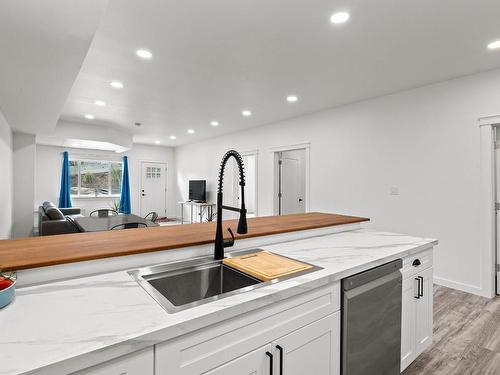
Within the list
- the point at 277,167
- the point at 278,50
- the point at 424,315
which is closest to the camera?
the point at 424,315

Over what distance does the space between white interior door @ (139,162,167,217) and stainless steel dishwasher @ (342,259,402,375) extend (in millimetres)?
8708

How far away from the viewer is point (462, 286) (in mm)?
3254

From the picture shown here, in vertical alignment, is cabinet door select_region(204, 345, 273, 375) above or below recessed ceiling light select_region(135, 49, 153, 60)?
below

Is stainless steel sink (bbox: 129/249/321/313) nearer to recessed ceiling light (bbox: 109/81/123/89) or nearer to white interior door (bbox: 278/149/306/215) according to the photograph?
recessed ceiling light (bbox: 109/81/123/89)

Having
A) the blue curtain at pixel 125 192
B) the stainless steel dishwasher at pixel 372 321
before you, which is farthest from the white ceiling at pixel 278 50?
the blue curtain at pixel 125 192

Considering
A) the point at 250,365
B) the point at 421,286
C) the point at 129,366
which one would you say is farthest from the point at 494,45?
the point at 129,366

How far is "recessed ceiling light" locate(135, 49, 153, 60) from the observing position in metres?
2.73

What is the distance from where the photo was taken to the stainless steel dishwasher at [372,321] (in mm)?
1313

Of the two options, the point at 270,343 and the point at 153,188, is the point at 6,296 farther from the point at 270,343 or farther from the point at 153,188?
the point at 153,188

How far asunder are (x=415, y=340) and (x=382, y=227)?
2.41 metres

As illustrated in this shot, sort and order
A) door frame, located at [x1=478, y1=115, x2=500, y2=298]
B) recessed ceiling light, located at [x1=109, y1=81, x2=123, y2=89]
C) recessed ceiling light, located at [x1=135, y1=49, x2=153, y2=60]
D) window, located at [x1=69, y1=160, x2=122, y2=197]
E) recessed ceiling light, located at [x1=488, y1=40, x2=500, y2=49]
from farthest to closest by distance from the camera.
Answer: window, located at [x1=69, y1=160, x2=122, y2=197] → recessed ceiling light, located at [x1=109, y1=81, x2=123, y2=89] → door frame, located at [x1=478, y1=115, x2=500, y2=298] → recessed ceiling light, located at [x1=135, y1=49, x2=153, y2=60] → recessed ceiling light, located at [x1=488, y1=40, x2=500, y2=49]

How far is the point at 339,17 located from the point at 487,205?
2747 millimetres

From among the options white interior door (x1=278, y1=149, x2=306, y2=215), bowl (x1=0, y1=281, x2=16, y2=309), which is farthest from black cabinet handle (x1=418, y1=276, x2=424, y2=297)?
white interior door (x1=278, y1=149, x2=306, y2=215)

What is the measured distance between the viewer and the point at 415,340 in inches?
70.0
